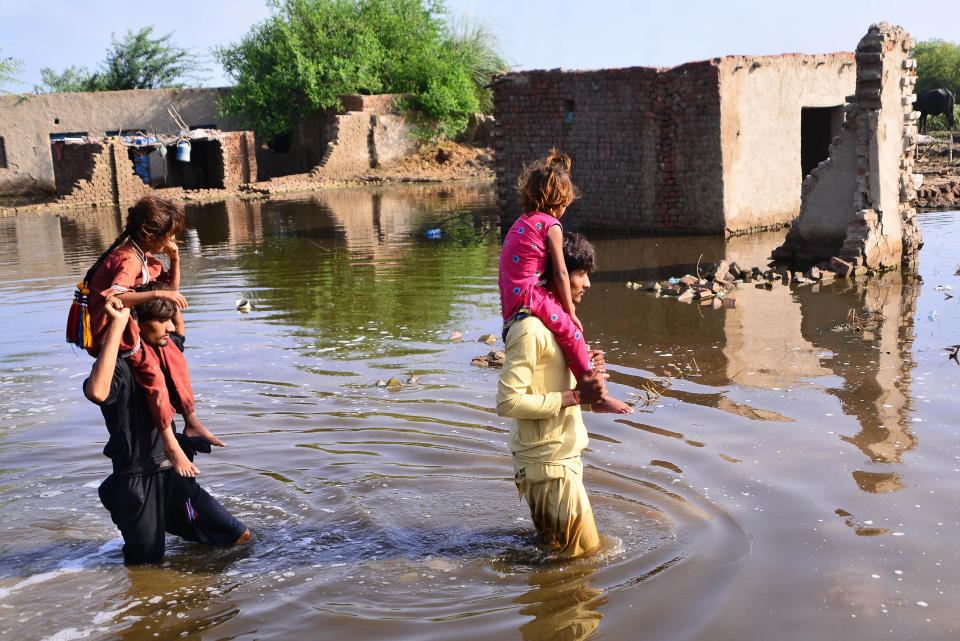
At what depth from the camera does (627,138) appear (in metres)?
13.7

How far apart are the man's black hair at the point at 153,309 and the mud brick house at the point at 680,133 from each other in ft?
34.5

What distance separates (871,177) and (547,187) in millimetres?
7659

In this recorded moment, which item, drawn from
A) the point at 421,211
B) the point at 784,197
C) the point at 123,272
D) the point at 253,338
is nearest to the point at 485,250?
the point at 784,197

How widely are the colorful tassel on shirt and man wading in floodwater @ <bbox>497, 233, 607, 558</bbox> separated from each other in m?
1.60

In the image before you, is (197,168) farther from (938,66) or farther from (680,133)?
(938,66)

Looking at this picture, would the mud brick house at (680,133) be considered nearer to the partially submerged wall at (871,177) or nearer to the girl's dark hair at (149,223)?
the partially submerged wall at (871,177)

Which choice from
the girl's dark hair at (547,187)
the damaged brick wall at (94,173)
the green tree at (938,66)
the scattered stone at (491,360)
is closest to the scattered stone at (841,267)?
the scattered stone at (491,360)

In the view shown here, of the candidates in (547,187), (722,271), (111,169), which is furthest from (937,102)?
(547,187)

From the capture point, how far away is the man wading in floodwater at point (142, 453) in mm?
3436

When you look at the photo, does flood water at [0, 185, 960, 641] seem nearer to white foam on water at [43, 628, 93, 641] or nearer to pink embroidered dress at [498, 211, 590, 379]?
white foam on water at [43, 628, 93, 641]

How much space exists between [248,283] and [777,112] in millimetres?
8088

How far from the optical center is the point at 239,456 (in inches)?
218

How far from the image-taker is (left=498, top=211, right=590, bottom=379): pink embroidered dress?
3523 mm

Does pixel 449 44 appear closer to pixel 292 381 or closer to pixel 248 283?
pixel 248 283
